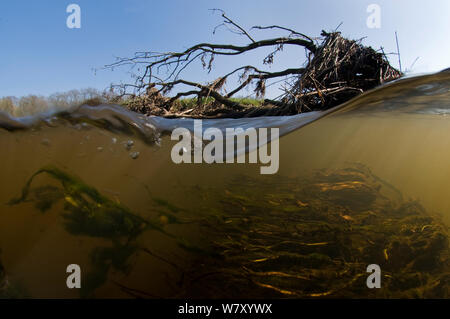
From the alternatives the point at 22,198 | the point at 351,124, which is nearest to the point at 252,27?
the point at 351,124

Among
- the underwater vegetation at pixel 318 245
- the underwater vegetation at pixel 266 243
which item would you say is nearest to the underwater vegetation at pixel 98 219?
the underwater vegetation at pixel 266 243

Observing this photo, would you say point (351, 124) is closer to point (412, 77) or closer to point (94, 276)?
point (412, 77)

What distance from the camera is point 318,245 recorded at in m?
2.24

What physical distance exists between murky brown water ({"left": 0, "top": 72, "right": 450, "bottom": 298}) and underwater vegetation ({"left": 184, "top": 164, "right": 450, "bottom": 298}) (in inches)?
1.0

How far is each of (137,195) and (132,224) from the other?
40 cm

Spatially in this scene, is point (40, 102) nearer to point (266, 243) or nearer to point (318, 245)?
point (266, 243)

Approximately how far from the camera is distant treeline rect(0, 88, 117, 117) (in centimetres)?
242

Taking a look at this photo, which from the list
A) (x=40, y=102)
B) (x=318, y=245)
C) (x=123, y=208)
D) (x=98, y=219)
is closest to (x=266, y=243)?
(x=318, y=245)

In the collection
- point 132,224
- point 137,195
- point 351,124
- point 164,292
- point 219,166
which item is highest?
point 351,124

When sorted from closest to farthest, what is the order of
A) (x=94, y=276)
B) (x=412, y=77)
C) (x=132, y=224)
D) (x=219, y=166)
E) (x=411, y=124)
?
1. (x=94, y=276)
2. (x=132, y=224)
3. (x=219, y=166)
4. (x=412, y=77)
5. (x=411, y=124)

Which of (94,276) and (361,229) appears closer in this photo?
(94,276)

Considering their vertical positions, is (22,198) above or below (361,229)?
above

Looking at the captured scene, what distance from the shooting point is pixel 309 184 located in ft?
10.3

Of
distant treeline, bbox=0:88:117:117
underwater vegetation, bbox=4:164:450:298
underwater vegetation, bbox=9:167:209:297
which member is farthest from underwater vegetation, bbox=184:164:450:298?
distant treeline, bbox=0:88:117:117
